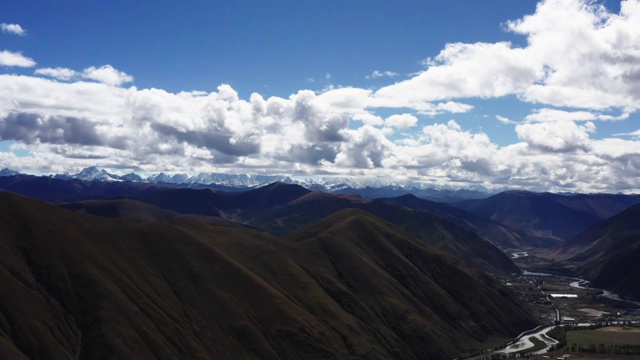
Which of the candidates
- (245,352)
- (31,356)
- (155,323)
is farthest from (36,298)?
(245,352)

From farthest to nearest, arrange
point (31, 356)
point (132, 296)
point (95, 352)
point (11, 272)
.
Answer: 1. point (132, 296)
2. point (11, 272)
3. point (95, 352)
4. point (31, 356)

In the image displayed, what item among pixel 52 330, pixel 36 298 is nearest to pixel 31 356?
pixel 52 330

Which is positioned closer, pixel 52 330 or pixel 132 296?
pixel 52 330

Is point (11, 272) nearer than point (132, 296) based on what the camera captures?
Yes

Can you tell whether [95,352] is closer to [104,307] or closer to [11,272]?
[104,307]

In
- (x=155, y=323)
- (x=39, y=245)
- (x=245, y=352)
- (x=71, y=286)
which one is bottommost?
(x=245, y=352)

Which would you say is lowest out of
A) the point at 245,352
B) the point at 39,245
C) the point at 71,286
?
the point at 245,352

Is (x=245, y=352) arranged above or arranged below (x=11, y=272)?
below

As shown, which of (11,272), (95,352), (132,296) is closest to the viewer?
(95,352)

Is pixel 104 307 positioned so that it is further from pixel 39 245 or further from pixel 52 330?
pixel 39 245
